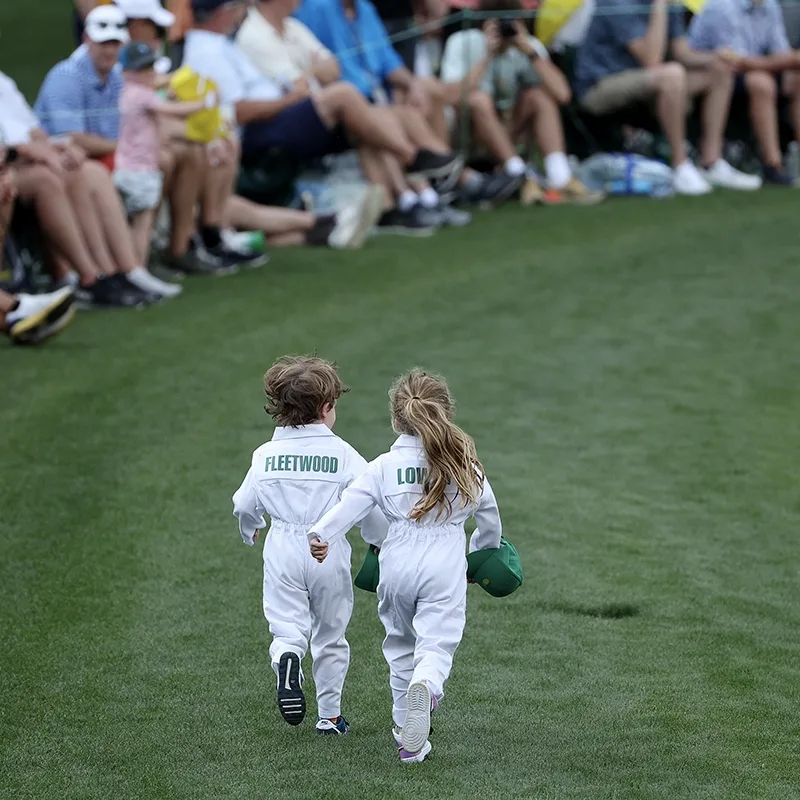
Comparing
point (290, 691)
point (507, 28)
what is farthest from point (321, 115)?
point (290, 691)

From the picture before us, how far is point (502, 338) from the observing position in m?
7.95

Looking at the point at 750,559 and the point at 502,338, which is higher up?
the point at 750,559

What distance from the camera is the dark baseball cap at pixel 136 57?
8477 mm

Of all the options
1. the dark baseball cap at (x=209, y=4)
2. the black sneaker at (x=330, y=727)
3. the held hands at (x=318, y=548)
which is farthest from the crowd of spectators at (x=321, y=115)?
the held hands at (x=318, y=548)

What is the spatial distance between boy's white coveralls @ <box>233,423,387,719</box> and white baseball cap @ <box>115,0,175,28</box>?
18.1 ft

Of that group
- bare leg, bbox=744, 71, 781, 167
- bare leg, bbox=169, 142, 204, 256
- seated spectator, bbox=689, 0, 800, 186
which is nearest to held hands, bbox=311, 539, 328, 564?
bare leg, bbox=169, 142, 204, 256

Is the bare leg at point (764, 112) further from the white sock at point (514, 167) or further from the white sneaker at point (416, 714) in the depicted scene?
the white sneaker at point (416, 714)

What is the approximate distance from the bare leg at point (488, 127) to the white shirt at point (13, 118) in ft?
13.6

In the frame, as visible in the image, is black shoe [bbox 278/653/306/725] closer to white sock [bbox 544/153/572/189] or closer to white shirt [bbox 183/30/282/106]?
white shirt [bbox 183/30/282/106]

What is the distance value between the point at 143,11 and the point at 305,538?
18.8 feet

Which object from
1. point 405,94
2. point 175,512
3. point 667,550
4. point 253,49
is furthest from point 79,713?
point 405,94

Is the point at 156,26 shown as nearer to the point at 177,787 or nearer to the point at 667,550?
the point at 667,550

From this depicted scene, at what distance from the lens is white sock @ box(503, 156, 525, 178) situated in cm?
1131

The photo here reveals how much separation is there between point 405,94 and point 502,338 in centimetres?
373
